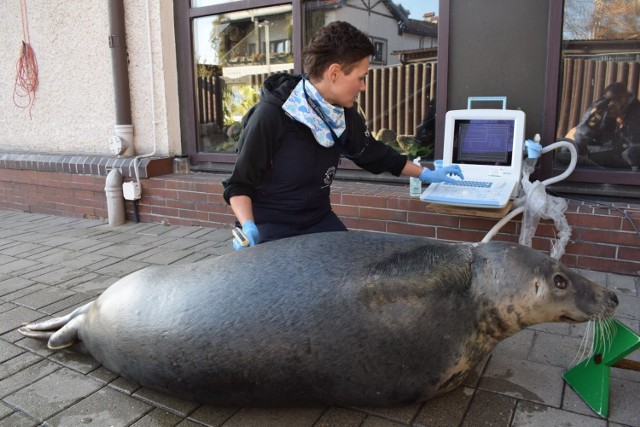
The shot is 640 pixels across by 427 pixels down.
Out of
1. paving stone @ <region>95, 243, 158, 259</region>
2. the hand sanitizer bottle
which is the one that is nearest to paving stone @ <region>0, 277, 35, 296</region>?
paving stone @ <region>95, 243, 158, 259</region>

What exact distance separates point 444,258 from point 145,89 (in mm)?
4790

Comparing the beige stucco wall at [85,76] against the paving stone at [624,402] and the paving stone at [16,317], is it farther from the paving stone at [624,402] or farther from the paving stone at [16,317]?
the paving stone at [624,402]

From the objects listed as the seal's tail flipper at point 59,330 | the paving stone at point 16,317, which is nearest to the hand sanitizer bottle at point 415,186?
the seal's tail flipper at point 59,330

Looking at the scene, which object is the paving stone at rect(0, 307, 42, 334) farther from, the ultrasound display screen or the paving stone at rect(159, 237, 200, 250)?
the ultrasound display screen

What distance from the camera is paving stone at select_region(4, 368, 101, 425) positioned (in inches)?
94.0

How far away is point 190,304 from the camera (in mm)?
2176

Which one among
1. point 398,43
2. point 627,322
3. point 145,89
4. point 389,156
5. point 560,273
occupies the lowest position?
point 627,322

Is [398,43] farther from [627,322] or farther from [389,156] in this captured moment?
[627,322]

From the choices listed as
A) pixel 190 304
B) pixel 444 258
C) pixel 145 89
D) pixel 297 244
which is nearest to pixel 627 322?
pixel 444 258

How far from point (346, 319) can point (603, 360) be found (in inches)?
46.8

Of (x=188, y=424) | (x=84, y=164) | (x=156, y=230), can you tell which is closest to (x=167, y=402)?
(x=188, y=424)

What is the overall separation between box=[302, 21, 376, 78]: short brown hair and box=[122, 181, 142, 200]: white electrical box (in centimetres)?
369

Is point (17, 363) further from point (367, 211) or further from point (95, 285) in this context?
point (367, 211)

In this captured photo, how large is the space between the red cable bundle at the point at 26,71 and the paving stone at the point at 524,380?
262 inches
